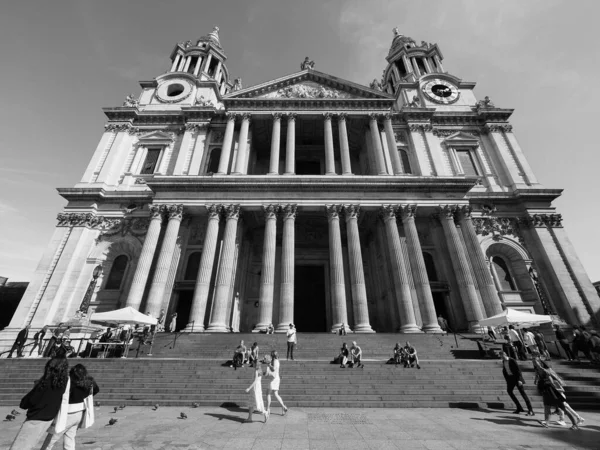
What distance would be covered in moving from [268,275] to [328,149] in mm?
12226

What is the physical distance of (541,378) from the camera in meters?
7.59

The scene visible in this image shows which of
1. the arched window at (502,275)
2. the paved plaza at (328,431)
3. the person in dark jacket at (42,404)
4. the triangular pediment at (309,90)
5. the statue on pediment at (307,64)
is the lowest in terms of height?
the paved plaza at (328,431)

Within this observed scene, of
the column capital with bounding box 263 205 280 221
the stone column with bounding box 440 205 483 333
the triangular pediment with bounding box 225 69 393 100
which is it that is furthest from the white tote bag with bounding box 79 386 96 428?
the triangular pediment with bounding box 225 69 393 100

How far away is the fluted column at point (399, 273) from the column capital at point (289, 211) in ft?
21.6

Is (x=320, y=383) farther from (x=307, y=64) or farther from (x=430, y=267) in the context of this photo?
(x=307, y=64)

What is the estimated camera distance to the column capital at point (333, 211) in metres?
21.2

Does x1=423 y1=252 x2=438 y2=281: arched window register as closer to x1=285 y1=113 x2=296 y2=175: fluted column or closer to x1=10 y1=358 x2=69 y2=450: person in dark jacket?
x1=285 y1=113 x2=296 y2=175: fluted column

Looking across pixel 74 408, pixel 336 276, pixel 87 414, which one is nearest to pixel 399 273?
pixel 336 276

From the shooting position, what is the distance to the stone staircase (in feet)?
31.1

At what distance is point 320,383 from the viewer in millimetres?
10539

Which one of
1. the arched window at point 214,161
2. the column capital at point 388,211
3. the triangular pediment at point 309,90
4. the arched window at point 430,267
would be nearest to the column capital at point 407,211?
the column capital at point 388,211

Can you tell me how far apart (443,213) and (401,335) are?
32.6ft

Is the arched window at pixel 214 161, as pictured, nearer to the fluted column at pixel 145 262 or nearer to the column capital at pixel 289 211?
the fluted column at pixel 145 262

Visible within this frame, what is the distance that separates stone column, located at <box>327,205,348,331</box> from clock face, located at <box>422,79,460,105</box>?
70.3 feet
